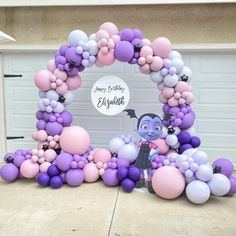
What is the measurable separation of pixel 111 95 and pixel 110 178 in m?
0.94

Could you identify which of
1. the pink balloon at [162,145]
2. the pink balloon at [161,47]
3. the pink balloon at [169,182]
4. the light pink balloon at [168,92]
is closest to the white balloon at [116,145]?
the pink balloon at [162,145]

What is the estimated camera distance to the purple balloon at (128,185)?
3.23 meters

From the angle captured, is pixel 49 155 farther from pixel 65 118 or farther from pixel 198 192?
pixel 198 192

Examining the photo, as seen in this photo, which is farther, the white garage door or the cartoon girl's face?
the white garage door

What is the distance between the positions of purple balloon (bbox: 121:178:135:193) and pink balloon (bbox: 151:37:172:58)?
1406mm

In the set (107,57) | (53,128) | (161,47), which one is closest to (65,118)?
(53,128)

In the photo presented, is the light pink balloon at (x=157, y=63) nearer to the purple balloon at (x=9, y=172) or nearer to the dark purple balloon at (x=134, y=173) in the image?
the dark purple balloon at (x=134, y=173)

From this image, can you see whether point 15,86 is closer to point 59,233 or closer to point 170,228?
point 59,233

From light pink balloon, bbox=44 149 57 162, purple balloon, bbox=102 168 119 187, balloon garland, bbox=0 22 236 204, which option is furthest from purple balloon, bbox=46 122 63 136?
purple balloon, bbox=102 168 119 187

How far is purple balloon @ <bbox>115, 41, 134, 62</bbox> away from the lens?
11.0 ft

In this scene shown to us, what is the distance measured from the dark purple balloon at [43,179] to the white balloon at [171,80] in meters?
1.66

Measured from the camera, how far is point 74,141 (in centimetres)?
339

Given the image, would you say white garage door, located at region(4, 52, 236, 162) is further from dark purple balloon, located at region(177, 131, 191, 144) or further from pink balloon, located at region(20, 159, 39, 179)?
pink balloon, located at region(20, 159, 39, 179)

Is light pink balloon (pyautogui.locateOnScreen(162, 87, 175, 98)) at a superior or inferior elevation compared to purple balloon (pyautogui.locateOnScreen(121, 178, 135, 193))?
superior
